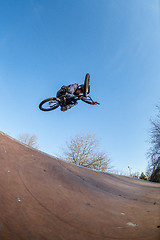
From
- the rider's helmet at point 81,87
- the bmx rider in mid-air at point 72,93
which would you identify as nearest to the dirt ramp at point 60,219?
the bmx rider in mid-air at point 72,93

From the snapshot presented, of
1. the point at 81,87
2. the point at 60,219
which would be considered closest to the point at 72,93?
the point at 81,87

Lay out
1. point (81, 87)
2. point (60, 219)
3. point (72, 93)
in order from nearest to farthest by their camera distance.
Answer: point (60, 219), point (72, 93), point (81, 87)

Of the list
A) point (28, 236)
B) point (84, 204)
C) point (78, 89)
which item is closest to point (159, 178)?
point (78, 89)

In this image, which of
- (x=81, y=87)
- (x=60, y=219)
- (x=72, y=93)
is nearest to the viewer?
(x=60, y=219)

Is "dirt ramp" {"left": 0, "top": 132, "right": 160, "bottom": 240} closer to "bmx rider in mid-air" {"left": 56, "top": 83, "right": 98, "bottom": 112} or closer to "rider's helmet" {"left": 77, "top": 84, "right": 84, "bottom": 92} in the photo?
"bmx rider in mid-air" {"left": 56, "top": 83, "right": 98, "bottom": 112}

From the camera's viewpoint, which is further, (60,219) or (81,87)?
(81,87)

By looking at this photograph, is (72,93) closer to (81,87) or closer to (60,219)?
(81,87)

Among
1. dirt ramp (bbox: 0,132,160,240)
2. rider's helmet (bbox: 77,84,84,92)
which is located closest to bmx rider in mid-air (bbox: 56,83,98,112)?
rider's helmet (bbox: 77,84,84,92)

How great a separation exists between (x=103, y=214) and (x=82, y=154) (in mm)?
20371

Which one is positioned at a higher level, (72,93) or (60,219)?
(72,93)

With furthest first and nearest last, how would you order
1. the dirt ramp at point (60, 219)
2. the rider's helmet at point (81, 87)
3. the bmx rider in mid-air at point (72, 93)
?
the rider's helmet at point (81, 87)
the bmx rider in mid-air at point (72, 93)
the dirt ramp at point (60, 219)

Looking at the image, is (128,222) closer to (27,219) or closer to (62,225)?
(62,225)

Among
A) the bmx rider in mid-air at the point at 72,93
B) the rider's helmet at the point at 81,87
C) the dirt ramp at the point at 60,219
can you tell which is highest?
the rider's helmet at the point at 81,87

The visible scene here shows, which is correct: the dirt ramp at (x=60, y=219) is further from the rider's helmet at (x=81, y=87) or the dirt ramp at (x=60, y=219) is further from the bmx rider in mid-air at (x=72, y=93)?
the rider's helmet at (x=81, y=87)
